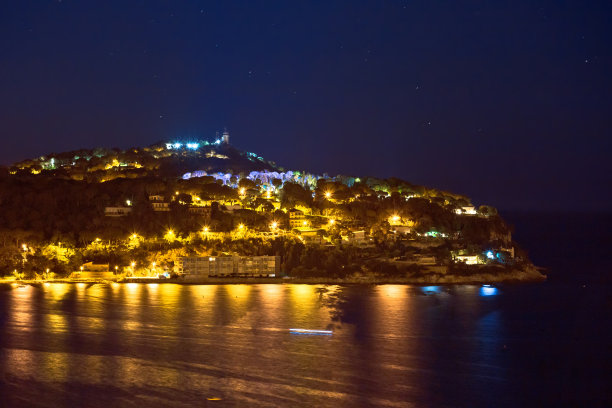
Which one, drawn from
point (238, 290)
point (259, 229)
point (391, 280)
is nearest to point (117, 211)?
point (259, 229)

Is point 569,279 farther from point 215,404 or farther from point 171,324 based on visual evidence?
point 215,404

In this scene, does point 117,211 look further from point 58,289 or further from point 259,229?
point 58,289

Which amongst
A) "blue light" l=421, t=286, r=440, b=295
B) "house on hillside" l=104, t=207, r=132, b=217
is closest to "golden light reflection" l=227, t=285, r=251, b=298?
"blue light" l=421, t=286, r=440, b=295

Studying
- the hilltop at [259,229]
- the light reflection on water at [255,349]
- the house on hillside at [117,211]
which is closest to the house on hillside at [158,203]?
the hilltop at [259,229]

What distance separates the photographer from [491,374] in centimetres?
1002

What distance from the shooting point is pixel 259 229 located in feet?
85.8

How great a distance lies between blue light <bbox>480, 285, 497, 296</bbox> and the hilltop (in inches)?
50.9

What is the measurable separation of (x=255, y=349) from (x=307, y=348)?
37.9 inches

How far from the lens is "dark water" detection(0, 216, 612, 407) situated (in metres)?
8.91

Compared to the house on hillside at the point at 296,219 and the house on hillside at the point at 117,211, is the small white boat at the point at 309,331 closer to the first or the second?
the house on hillside at the point at 296,219

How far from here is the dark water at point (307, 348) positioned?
29.2ft

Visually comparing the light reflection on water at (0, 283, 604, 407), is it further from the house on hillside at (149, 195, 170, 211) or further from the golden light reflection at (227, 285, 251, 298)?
the house on hillside at (149, 195, 170, 211)

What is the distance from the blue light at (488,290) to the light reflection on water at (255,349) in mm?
215

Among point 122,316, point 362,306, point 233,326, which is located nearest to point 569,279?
point 362,306
